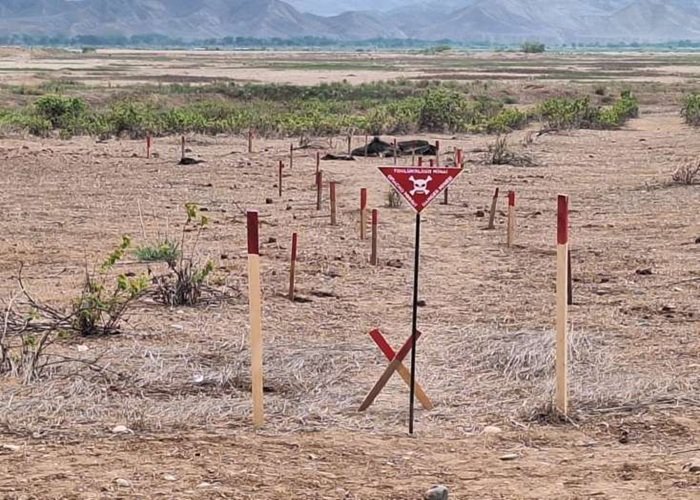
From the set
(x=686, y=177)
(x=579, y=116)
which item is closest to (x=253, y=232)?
(x=686, y=177)

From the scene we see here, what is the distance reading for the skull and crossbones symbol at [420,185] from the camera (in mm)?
6168

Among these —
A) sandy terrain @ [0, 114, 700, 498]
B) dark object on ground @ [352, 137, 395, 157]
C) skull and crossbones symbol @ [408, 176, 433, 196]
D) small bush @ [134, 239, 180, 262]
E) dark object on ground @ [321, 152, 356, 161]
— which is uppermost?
dark object on ground @ [352, 137, 395, 157]

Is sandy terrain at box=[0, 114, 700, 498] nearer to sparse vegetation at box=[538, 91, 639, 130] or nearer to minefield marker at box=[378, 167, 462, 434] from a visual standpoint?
minefield marker at box=[378, 167, 462, 434]

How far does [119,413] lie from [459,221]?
9322mm

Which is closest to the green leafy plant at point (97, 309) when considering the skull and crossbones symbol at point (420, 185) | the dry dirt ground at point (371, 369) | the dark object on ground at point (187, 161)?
the dry dirt ground at point (371, 369)

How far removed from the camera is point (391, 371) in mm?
6387

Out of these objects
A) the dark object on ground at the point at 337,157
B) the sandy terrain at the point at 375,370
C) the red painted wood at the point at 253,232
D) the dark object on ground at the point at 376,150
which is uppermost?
the dark object on ground at the point at 376,150

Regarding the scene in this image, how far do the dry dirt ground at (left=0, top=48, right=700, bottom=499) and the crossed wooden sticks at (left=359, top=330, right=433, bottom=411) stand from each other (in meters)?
0.09

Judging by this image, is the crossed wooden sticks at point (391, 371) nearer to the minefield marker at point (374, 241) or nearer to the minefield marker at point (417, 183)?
the minefield marker at point (417, 183)

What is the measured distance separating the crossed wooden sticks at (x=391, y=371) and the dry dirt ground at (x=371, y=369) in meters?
0.09

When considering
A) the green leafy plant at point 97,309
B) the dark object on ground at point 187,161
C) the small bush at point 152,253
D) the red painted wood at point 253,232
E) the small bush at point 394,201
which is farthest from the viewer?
the dark object on ground at point 187,161

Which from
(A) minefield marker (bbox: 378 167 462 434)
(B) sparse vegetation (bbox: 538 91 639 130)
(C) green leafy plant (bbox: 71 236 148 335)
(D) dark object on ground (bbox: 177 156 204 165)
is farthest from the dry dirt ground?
(B) sparse vegetation (bbox: 538 91 639 130)

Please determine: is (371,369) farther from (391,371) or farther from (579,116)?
(579,116)

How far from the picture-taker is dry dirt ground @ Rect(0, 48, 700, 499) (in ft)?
18.4
